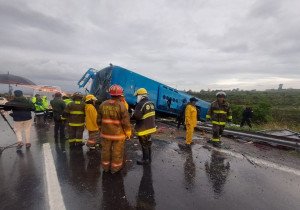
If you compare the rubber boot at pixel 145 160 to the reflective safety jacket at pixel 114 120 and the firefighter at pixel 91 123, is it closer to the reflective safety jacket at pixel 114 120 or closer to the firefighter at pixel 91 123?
the reflective safety jacket at pixel 114 120

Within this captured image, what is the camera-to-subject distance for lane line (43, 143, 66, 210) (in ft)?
13.1

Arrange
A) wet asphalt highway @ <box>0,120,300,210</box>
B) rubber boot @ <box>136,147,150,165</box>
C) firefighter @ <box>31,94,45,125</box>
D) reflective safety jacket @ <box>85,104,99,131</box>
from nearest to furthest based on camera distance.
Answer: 1. wet asphalt highway @ <box>0,120,300,210</box>
2. rubber boot @ <box>136,147,150,165</box>
3. reflective safety jacket @ <box>85,104,99,131</box>
4. firefighter @ <box>31,94,45,125</box>

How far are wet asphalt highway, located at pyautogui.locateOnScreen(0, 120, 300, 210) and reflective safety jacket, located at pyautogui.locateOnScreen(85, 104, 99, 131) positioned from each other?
798mm

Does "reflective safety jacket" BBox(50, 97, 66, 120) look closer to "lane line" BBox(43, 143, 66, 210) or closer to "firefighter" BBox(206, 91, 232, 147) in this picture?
"lane line" BBox(43, 143, 66, 210)

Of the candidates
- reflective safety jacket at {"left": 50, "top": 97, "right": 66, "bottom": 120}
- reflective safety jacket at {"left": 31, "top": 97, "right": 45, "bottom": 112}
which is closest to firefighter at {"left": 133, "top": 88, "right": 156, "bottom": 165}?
reflective safety jacket at {"left": 50, "top": 97, "right": 66, "bottom": 120}

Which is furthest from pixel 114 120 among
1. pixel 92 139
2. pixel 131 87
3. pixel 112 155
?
pixel 131 87

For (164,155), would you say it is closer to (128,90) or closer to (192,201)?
(192,201)

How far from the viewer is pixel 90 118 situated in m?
7.90

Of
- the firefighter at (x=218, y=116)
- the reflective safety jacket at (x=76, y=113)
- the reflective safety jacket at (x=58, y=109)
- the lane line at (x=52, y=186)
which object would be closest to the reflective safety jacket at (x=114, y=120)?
the lane line at (x=52, y=186)

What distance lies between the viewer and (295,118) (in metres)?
31.7

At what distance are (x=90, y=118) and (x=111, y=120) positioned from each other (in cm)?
262

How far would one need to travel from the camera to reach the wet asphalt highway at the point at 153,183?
13.7 ft

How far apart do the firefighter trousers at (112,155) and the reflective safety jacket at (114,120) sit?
12cm

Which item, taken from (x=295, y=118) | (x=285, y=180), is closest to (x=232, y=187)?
(x=285, y=180)
